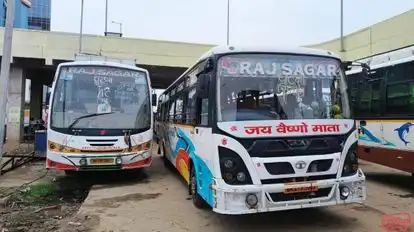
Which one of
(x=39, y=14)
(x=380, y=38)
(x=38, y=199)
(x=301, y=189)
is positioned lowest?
(x=38, y=199)

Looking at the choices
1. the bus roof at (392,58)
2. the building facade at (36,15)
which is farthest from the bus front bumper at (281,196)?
the building facade at (36,15)

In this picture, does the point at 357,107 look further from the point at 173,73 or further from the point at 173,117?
the point at 173,73

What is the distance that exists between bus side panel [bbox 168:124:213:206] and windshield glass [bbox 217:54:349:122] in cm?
65

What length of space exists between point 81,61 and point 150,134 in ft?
8.46

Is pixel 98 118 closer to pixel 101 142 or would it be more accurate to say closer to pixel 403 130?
pixel 101 142

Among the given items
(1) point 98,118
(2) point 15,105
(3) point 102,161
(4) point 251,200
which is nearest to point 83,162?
(3) point 102,161

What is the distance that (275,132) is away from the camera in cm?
580

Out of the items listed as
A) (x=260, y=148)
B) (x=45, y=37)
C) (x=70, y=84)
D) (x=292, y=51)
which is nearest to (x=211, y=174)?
(x=260, y=148)

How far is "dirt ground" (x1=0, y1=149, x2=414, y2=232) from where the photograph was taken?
21.4 feet

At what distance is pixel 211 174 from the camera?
6004mm

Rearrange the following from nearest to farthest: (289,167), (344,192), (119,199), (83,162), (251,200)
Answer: (251,200)
(289,167)
(344,192)
(119,199)
(83,162)

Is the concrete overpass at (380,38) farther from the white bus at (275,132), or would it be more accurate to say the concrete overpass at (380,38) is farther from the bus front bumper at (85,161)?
the bus front bumper at (85,161)

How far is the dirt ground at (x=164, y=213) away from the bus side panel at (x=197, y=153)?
1.97 feet

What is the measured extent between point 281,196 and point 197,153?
2010 mm
